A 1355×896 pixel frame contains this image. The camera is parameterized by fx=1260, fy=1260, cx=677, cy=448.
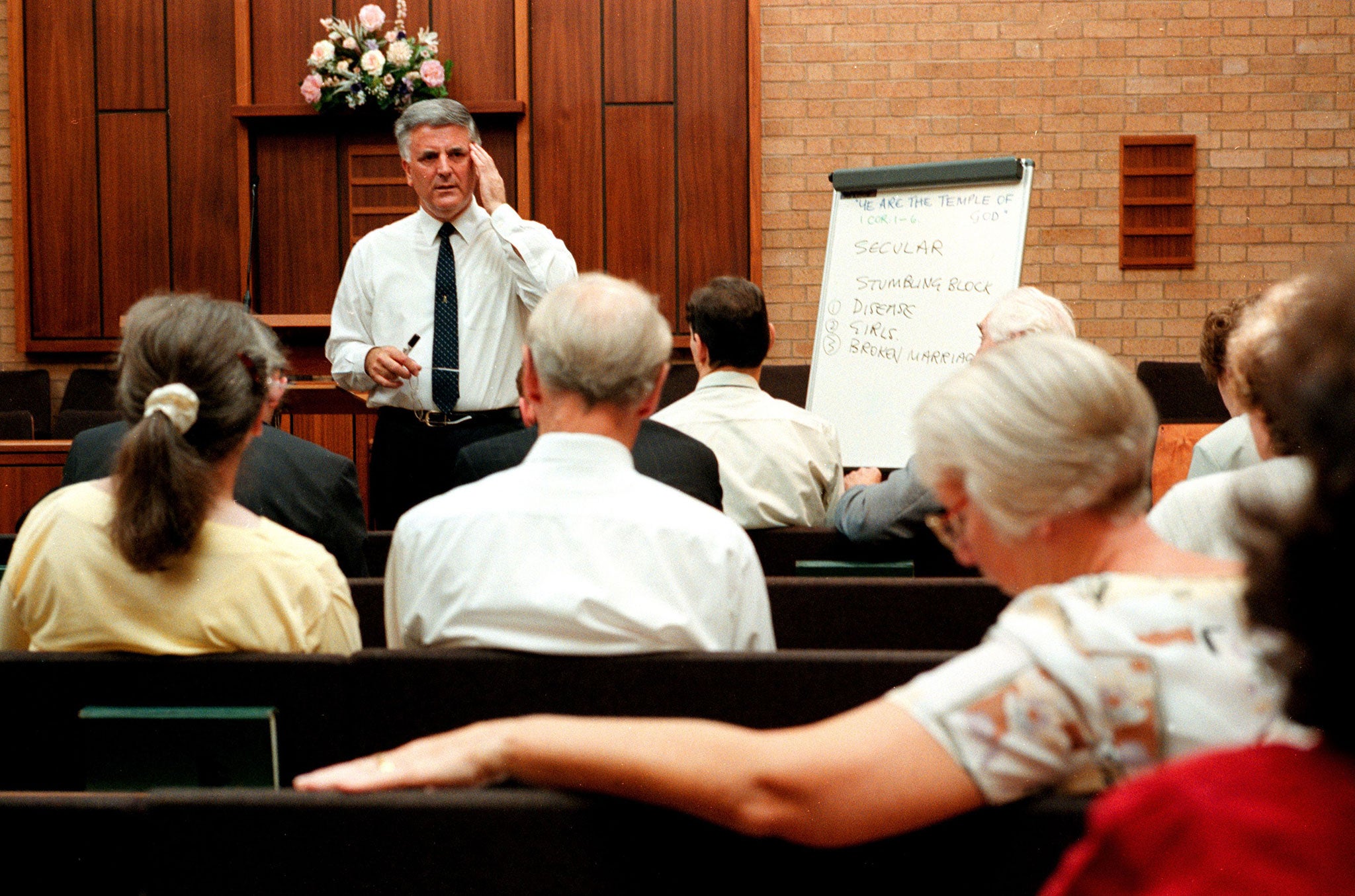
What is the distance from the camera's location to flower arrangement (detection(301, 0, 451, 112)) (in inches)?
267

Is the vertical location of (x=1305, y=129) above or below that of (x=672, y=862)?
above

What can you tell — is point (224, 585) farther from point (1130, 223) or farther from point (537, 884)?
point (1130, 223)

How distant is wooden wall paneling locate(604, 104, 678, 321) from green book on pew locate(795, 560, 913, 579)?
4.56m

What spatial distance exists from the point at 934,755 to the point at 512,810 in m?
0.34

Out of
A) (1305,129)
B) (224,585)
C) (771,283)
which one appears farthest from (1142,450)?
(1305,129)

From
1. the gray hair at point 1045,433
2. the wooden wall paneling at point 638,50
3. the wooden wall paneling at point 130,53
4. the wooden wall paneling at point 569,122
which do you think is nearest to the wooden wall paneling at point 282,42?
the wooden wall paneling at point 130,53

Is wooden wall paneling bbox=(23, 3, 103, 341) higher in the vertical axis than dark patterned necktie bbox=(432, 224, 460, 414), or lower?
higher

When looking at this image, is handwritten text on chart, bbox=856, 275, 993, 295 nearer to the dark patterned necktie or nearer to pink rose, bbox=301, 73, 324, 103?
the dark patterned necktie

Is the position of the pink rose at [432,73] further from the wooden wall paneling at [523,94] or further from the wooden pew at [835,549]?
the wooden pew at [835,549]

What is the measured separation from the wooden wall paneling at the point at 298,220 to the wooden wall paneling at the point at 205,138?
A: 0.17m

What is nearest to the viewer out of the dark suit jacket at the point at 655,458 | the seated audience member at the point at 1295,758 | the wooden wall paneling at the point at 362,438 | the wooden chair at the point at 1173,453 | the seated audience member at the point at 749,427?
the seated audience member at the point at 1295,758

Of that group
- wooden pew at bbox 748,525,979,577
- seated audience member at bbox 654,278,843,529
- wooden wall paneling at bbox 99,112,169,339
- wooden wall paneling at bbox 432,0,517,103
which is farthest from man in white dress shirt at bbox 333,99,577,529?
wooden wall paneling at bbox 99,112,169,339

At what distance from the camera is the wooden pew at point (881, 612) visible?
200 cm

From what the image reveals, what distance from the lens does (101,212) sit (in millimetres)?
7254
